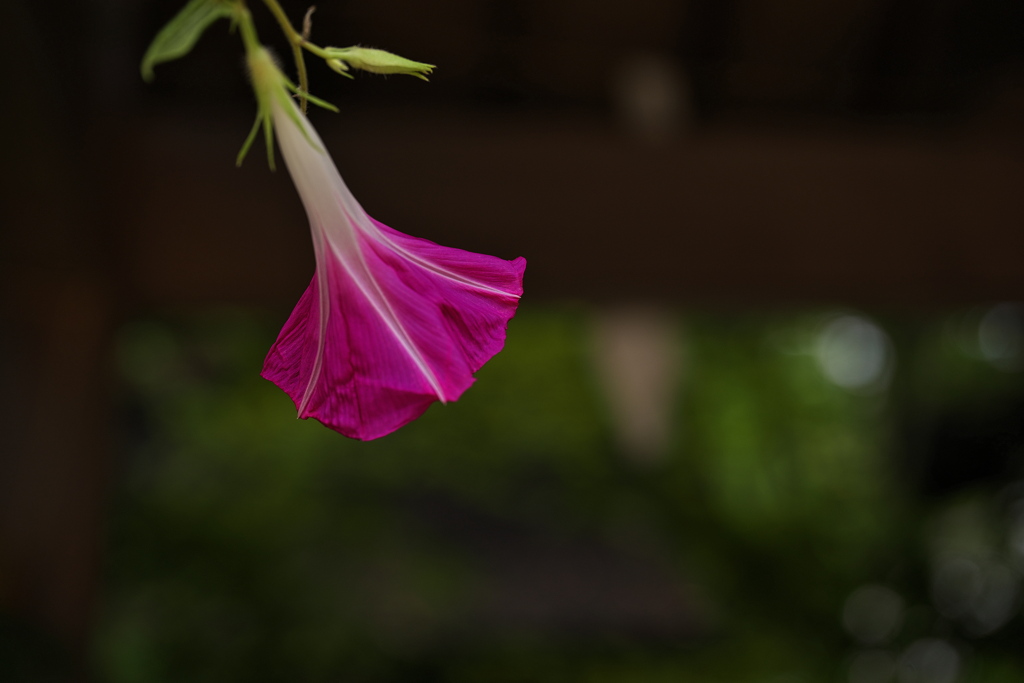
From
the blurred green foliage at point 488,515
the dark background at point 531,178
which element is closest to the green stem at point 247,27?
the dark background at point 531,178

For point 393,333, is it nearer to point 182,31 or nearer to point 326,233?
point 326,233

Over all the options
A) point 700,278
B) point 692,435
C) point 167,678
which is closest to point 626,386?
point 692,435

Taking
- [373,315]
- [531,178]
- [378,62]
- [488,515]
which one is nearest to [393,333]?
[373,315]

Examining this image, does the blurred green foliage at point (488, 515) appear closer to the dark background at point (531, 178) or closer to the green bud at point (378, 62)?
the dark background at point (531, 178)

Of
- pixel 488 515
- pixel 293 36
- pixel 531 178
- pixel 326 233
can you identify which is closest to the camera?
pixel 293 36

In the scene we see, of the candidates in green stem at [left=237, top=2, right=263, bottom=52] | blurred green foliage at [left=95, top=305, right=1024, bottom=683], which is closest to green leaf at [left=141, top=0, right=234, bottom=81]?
green stem at [left=237, top=2, right=263, bottom=52]
